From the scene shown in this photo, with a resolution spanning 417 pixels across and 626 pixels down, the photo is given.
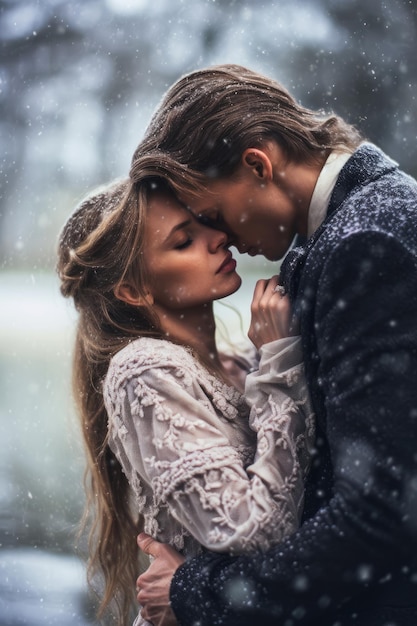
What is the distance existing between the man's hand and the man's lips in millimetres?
432

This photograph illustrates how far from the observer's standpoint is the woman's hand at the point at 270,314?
1219mm

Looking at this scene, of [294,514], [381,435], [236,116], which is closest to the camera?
[381,435]

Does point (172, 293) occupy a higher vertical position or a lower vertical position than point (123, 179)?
lower

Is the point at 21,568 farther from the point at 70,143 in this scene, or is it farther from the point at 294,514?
the point at 294,514

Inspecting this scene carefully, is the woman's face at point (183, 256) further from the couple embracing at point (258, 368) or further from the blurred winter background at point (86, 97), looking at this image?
the blurred winter background at point (86, 97)

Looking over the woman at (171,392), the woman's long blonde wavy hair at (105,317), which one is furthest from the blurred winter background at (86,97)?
the woman at (171,392)

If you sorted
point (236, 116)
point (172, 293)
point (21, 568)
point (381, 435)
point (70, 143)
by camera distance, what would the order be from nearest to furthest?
1. point (381, 435)
2. point (236, 116)
3. point (172, 293)
4. point (21, 568)
5. point (70, 143)

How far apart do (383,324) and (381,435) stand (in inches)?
5.0

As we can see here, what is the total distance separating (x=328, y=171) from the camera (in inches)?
49.1

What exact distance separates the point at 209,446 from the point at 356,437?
243 mm

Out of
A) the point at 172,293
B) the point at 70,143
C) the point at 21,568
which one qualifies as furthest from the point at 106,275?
the point at 70,143

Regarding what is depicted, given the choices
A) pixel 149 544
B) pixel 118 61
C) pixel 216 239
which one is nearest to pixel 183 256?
pixel 216 239

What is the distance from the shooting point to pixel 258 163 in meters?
1.28

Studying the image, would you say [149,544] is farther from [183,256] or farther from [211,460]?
[183,256]
